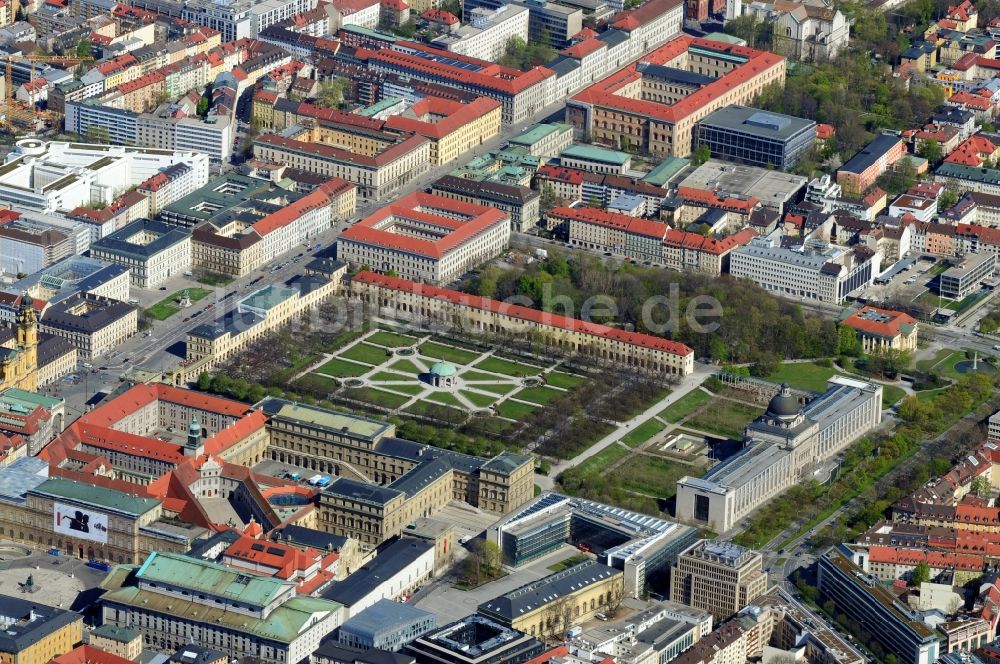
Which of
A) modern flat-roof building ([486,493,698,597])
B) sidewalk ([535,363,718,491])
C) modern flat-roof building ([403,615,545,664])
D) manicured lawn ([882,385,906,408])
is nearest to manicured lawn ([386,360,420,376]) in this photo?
sidewalk ([535,363,718,491])

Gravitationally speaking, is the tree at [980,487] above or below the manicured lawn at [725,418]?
above

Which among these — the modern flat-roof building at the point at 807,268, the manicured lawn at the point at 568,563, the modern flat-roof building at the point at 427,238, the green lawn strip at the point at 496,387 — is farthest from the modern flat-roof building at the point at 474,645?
the modern flat-roof building at the point at 807,268

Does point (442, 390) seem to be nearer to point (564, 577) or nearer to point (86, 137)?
point (564, 577)

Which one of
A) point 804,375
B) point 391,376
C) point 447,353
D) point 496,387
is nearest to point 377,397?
point 391,376

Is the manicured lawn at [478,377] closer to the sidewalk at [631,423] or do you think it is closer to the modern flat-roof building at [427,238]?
the sidewalk at [631,423]

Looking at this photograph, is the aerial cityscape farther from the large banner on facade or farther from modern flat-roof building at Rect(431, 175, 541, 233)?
modern flat-roof building at Rect(431, 175, 541, 233)

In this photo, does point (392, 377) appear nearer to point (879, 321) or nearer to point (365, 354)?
point (365, 354)

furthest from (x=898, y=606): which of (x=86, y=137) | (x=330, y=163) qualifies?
(x=86, y=137)
